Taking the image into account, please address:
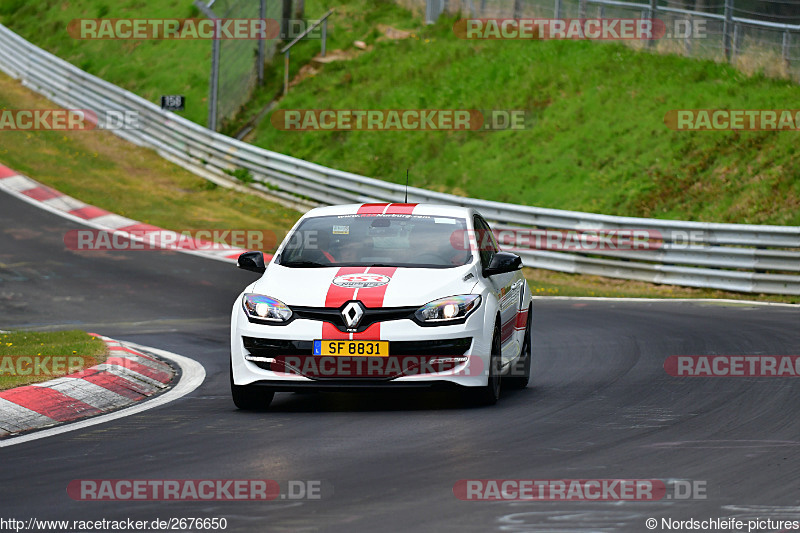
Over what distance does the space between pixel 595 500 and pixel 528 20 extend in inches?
1079

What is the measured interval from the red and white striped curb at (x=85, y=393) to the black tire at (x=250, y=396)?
3.05 feet

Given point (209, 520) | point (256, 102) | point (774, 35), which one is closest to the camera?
point (209, 520)

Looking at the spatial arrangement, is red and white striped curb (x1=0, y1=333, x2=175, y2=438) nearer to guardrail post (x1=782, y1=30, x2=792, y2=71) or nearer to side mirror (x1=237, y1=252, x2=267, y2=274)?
side mirror (x1=237, y1=252, x2=267, y2=274)

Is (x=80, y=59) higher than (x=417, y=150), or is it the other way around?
(x=80, y=59)

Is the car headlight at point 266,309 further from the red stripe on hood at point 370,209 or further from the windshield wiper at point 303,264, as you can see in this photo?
the red stripe on hood at point 370,209

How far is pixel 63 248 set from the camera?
22.2m

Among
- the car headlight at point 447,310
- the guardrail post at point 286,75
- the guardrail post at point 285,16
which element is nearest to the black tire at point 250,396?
the car headlight at point 447,310

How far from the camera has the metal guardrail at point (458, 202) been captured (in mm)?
20500

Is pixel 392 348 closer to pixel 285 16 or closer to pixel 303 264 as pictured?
pixel 303 264

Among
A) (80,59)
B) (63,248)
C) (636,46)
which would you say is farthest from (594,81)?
(80,59)

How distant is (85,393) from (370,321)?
2307 mm

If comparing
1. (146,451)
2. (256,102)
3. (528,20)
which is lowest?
(146,451)

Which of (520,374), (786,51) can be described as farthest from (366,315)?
(786,51)

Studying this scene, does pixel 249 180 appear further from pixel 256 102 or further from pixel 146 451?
pixel 146 451
